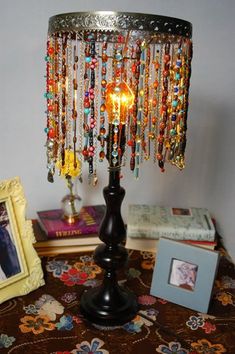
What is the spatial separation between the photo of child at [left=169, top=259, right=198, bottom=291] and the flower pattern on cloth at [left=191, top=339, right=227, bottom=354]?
14 centimetres

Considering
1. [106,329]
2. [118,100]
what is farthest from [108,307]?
[118,100]

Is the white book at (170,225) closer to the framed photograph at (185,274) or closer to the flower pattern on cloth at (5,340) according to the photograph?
the framed photograph at (185,274)

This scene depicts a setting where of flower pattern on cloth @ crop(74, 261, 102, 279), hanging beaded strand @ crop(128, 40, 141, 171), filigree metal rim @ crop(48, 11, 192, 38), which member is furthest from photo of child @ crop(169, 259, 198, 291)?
filigree metal rim @ crop(48, 11, 192, 38)

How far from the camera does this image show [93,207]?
1.27 m

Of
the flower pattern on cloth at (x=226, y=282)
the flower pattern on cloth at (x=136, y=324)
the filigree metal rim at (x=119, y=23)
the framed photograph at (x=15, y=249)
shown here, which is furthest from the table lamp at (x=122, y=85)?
the flower pattern on cloth at (x=226, y=282)

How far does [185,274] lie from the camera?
945 millimetres

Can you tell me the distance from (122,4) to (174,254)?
0.70m

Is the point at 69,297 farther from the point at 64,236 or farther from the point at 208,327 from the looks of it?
the point at 208,327

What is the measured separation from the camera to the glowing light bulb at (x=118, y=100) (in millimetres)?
728

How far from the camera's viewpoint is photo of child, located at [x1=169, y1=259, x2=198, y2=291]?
3.07 feet

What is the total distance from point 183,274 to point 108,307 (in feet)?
0.62

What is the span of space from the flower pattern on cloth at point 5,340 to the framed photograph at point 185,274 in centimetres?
34

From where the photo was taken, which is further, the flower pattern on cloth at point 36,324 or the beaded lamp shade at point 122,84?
the flower pattern on cloth at point 36,324

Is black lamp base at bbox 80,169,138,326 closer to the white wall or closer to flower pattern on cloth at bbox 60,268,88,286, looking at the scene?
flower pattern on cloth at bbox 60,268,88,286
